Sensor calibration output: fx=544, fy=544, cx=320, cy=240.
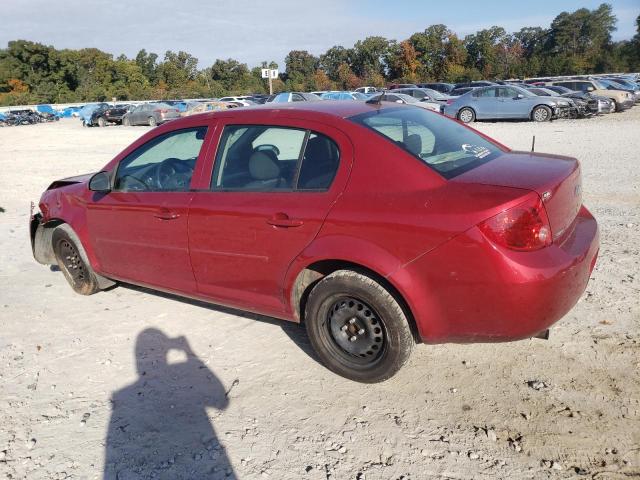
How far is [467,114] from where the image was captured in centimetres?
2414

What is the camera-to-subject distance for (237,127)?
3916 mm

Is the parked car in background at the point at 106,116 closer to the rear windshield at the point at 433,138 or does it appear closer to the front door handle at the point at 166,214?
the front door handle at the point at 166,214

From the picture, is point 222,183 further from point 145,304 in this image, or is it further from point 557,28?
point 557,28

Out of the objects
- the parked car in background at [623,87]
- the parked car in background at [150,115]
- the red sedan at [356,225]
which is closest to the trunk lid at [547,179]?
the red sedan at [356,225]

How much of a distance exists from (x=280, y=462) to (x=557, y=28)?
94476mm

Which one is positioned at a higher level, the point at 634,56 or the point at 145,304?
the point at 634,56

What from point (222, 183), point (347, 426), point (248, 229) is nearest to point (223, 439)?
point (347, 426)

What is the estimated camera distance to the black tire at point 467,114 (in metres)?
24.0

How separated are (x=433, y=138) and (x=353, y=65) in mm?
83784

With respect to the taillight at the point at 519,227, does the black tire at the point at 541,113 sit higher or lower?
higher

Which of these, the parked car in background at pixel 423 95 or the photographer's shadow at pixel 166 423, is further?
the parked car in background at pixel 423 95

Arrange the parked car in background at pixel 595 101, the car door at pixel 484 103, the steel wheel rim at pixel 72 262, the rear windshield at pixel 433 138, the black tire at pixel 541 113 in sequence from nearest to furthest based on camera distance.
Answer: the rear windshield at pixel 433 138 < the steel wheel rim at pixel 72 262 < the black tire at pixel 541 113 < the car door at pixel 484 103 < the parked car in background at pixel 595 101

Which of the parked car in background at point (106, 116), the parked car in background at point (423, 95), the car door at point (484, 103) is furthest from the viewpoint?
the parked car in background at point (106, 116)

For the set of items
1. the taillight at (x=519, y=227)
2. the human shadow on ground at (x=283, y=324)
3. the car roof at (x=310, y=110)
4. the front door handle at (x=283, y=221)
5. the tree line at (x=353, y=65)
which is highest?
the tree line at (x=353, y=65)
